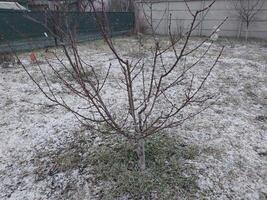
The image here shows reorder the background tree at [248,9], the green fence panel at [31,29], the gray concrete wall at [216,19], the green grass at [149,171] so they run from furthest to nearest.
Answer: the gray concrete wall at [216,19]
the background tree at [248,9]
the green fence panel at [31,29]
the green grass at [149,171]

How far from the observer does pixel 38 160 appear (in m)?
3.02

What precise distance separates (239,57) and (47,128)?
5594 mm

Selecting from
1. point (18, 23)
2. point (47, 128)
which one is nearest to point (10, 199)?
point (47, 128)

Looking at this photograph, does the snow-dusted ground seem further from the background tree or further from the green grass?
the background tree

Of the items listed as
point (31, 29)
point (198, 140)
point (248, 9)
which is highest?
point (248, 9)

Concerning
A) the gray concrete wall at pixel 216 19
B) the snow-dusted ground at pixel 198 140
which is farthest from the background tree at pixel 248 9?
the snow-dusted ground at pixel 198 140

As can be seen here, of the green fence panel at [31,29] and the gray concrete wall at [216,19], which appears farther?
the gray concrete wall at [216,19]

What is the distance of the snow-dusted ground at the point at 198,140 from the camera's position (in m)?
2.56

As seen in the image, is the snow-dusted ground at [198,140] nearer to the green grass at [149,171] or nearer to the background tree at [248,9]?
the green grass at [149,171]

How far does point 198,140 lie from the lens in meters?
3.32

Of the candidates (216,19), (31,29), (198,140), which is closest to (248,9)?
(216,19)

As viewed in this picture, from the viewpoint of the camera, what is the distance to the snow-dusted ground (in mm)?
2562

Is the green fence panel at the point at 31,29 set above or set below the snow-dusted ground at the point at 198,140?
above

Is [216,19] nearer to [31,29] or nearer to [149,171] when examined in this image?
[31,29]
